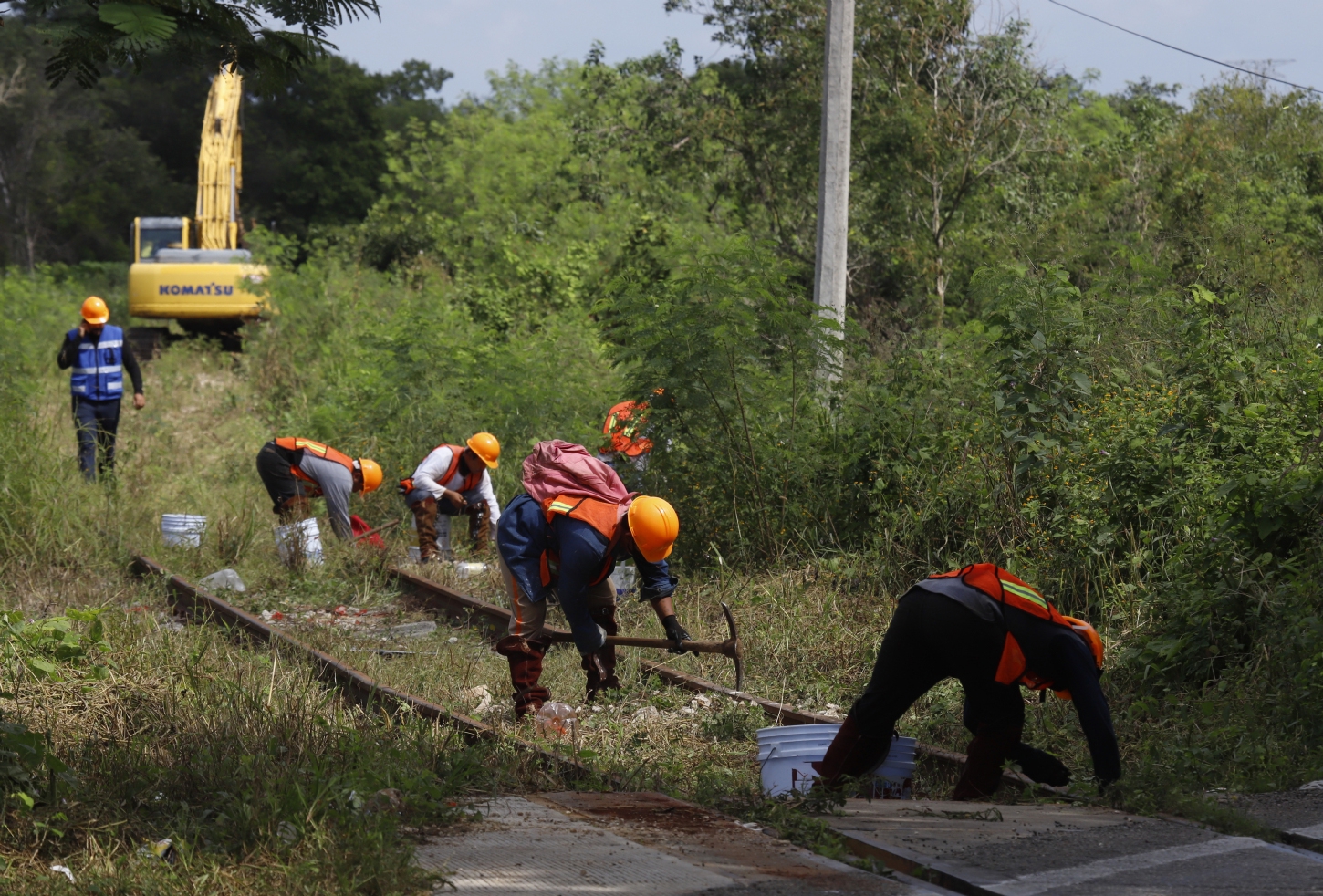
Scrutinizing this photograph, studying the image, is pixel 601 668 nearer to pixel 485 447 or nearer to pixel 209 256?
pixel 485 447

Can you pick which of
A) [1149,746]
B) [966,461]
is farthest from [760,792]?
Answer: [966,461]

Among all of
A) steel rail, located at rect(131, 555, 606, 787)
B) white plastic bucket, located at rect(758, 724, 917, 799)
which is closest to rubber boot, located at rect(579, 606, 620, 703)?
steel rail, located at rect(131, 555, 606, 787)

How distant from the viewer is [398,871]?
11.8 ft

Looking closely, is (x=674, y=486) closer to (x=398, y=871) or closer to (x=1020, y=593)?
(x=1020, y=593)

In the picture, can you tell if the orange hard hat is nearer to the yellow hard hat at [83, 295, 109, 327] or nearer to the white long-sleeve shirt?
the white long-sleeve shirt

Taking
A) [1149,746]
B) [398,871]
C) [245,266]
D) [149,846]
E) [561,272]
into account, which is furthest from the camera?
[245,266]

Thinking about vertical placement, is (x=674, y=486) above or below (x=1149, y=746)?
above

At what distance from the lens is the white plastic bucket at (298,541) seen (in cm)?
1016

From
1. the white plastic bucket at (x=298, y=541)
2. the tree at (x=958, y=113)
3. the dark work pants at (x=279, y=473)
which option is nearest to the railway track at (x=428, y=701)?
the white plastic bucket at (x=298, y=541)

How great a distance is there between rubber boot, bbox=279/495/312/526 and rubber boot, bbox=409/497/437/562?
→ 3.22ft

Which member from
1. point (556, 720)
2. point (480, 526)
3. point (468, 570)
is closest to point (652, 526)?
point (556, 720)

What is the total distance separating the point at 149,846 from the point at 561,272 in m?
16.8

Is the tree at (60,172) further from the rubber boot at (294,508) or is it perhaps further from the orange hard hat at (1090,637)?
the orange hard hat at (1090,637)

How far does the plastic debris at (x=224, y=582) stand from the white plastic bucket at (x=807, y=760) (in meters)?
5.81
